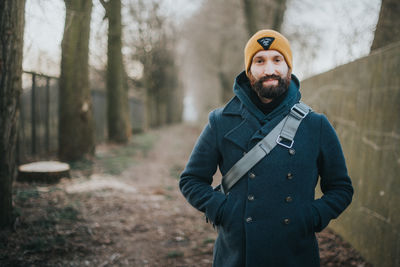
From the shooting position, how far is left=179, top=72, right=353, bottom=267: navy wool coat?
204 centimetres

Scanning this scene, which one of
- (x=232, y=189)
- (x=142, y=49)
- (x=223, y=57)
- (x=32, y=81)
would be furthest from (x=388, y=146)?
(x=223, y=57)

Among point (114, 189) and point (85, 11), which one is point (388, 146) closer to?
point (114, 189)

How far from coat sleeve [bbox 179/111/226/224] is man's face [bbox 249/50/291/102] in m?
0.39

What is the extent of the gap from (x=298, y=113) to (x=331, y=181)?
499 millimetres

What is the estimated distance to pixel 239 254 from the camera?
2100 mm

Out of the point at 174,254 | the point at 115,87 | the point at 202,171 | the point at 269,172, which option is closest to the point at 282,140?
the point at 269,172

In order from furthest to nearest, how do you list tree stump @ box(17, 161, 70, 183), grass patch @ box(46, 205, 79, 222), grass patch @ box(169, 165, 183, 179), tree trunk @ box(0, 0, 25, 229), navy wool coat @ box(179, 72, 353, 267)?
grass patch @ box(169, 165, 183, 179) < tree stump @ box(17, 161, 70, 183) < grass patch @ box(46, 205, 79, 222) < tree trunk @ box(0, 0, 25, 229) < navy wool coat @ box(179, 72, 353, 267)

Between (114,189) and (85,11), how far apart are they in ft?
14.0

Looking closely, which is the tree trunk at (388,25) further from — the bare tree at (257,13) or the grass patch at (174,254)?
the bare tree at (257,13)

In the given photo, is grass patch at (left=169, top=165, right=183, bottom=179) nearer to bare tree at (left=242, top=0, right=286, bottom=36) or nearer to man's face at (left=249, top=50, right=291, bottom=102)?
bare tree at (left=242, top=0, right=286, bottom=36)

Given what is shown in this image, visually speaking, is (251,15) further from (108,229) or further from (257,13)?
(108,229)

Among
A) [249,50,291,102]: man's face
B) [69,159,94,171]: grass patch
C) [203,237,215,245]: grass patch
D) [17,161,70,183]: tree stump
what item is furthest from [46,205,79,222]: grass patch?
[249,50,291,102]: man's face

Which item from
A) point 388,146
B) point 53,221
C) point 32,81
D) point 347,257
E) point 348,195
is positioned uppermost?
point 32,81

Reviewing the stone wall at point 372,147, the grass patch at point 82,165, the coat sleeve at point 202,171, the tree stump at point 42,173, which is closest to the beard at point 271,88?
the coat sleeve at point 202,171
